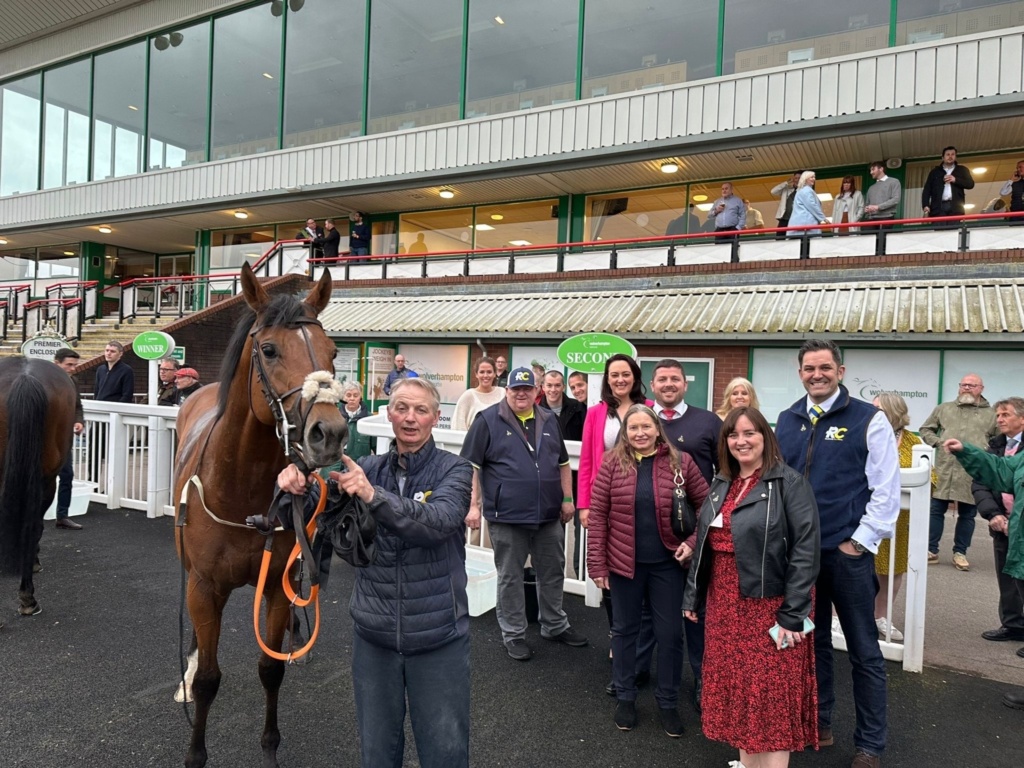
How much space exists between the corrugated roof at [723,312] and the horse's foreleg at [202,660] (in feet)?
32.7

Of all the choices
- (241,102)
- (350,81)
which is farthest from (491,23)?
(241,102)

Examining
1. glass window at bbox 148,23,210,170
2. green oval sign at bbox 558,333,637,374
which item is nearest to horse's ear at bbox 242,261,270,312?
green oval sign at bbox 558,333,637,374

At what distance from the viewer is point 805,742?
8.79 feet

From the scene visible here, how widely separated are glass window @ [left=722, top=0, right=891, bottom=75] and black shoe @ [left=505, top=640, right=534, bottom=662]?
13.1 meters

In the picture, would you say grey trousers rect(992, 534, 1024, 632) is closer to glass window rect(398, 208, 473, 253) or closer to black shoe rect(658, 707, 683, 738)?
black shoe rect(658, 707, 683, 738)

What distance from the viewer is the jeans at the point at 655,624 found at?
3312 millimetres

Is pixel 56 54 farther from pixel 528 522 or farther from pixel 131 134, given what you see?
pixel 528 522

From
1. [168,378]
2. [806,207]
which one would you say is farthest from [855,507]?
[806,207]

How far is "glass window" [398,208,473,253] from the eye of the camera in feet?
56.2

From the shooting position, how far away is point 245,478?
279cm

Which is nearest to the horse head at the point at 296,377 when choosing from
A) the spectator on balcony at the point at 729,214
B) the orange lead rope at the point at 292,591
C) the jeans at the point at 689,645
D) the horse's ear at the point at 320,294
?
the horse's ear at the point at 320,294

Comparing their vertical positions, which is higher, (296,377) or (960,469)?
(296,377)

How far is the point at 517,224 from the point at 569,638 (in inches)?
539

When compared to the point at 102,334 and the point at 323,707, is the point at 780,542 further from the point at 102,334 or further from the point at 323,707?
the point at 102,334
